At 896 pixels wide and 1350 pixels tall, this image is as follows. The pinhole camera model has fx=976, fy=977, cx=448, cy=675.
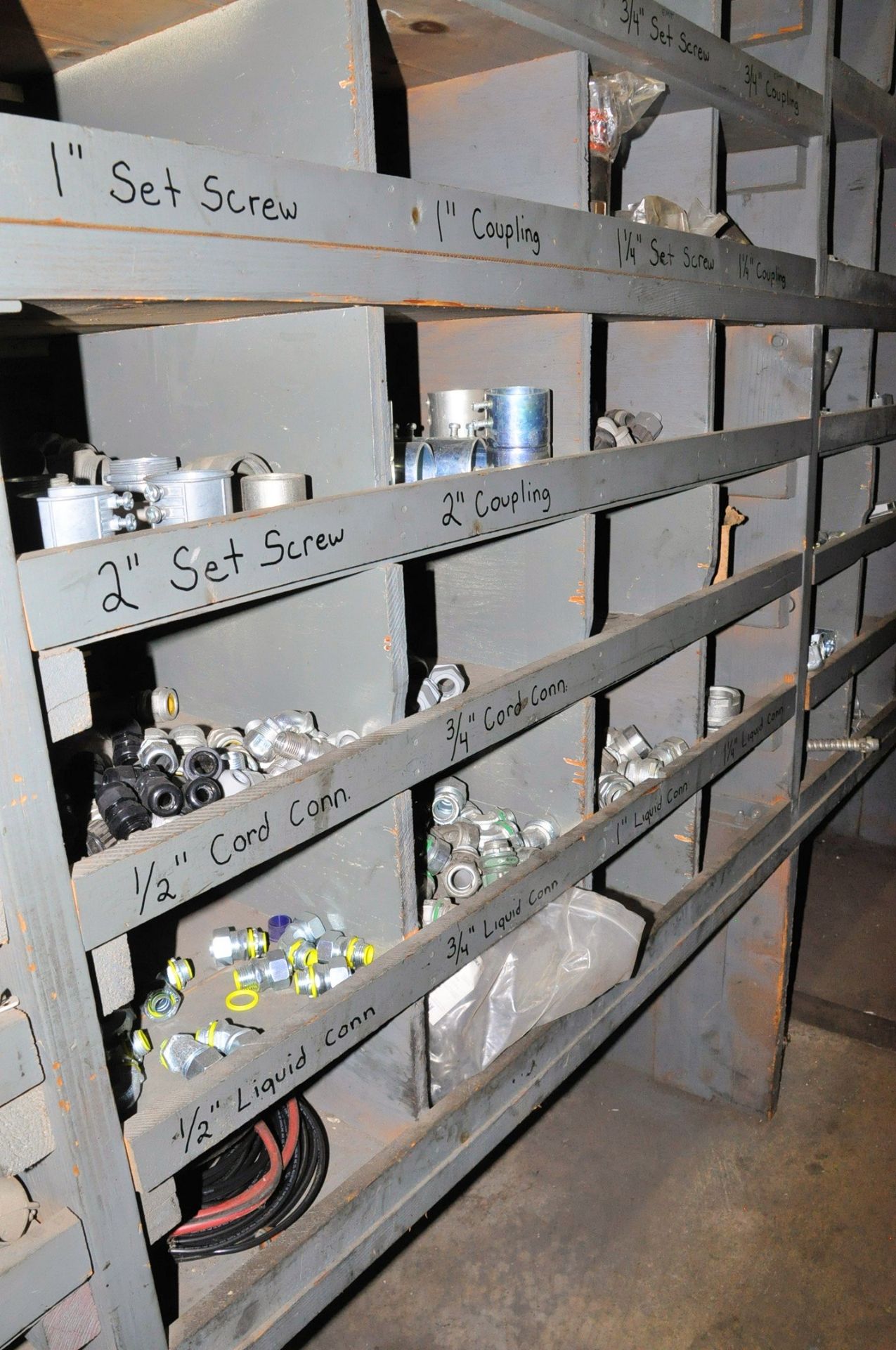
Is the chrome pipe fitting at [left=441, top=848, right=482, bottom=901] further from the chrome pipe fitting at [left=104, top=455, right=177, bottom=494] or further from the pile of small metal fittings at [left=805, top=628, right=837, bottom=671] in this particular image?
the pile of small metal fittings at [left=805, top=628, right=837, bottom=671]

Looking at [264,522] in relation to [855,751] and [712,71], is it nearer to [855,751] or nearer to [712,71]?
[712,71]

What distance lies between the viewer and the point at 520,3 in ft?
4.15

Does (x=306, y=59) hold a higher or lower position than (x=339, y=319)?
higher

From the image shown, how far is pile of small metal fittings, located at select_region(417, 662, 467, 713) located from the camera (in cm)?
158

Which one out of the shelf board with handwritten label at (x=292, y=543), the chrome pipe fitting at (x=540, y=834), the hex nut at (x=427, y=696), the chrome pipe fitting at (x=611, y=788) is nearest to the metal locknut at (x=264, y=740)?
the hex nut at (x=427, y=696)

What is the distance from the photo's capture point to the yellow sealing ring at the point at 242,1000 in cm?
134

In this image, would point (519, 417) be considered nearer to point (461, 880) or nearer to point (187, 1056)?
point (461, 880)

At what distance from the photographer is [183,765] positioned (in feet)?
4.58

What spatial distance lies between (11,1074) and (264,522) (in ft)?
1.89

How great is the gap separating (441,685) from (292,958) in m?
0.51

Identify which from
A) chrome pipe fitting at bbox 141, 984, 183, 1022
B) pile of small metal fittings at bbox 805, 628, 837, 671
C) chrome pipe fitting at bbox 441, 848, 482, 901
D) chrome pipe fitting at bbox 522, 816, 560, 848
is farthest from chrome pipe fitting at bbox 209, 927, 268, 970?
pile of small metal fittings at bbox 805, 628, 837, 671

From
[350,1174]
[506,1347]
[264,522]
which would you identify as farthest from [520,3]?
[506,1347]

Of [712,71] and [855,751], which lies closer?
[712,71]

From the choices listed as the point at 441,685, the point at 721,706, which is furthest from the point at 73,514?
the point at 721,706
